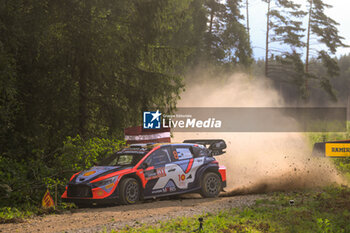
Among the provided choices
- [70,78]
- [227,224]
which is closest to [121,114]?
[70,78]

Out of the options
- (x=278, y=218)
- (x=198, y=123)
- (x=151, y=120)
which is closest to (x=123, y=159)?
(x=278, y=218)

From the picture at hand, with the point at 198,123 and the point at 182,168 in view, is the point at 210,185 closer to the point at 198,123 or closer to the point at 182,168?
the point at 182,168

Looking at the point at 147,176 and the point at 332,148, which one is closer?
the point at 147,176

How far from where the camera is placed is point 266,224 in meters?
9.21

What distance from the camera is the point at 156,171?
1278cm

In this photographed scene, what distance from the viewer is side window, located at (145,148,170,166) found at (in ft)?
42.1

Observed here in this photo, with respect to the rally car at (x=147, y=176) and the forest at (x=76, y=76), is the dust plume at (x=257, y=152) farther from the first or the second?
the forest at (x=76, y=76)

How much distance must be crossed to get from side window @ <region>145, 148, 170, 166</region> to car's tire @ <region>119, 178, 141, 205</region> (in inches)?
31.5

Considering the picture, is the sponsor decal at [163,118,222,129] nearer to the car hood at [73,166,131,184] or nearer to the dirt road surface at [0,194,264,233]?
the dirt road surface at [0,194,264,233]

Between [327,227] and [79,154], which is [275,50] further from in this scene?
[327,227]

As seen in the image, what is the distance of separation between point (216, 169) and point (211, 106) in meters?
21.9

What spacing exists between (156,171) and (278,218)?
409cm

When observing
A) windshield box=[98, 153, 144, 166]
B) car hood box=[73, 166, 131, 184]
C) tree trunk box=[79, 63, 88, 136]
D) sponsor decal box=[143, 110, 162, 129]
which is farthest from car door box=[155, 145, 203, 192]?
tree trunk box=[79, 63, 88, 136]

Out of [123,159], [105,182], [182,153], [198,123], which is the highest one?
[198,123]
